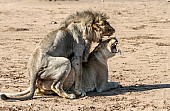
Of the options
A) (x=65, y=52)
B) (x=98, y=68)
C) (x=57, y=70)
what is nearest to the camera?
A: (x=57, y=70)

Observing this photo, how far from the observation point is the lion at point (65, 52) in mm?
9727

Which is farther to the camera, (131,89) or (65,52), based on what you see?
(131,89)

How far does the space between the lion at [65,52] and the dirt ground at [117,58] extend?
0.26 m

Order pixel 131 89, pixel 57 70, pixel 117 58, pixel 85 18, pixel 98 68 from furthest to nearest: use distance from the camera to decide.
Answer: pixel 117 58 → pixel 131 89 → pixel 98 68 → pixel 85 18 → pixel 57 70

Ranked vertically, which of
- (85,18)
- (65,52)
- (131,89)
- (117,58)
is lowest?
(117,58)

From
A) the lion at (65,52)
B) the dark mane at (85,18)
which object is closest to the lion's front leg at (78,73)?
the lion at (65,52)

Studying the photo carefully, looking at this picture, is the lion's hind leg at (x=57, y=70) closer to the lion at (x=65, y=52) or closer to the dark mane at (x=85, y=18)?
the lion at (x=65, y=52)

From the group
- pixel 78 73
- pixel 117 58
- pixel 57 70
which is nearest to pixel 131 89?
pixel 78 73

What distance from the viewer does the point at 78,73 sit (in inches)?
392

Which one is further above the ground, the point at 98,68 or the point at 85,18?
the point at 85,18

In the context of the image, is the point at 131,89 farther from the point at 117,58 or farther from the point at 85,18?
the point at 117,58

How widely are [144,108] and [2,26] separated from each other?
41.4 feet

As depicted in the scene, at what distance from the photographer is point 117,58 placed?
571 inches

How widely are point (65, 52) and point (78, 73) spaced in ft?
1.42
